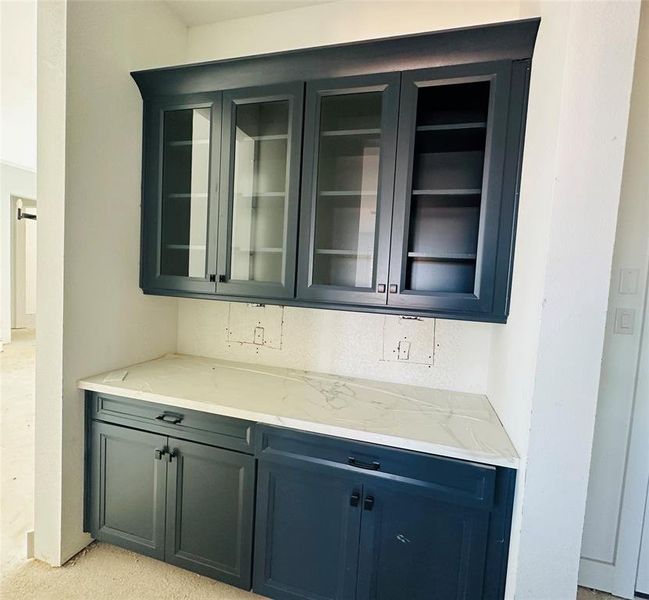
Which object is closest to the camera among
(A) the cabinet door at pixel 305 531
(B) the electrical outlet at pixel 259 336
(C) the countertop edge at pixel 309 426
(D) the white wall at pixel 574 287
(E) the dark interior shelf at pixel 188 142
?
(D) the white wall at pixel 574 287

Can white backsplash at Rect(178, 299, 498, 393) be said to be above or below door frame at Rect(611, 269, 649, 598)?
above

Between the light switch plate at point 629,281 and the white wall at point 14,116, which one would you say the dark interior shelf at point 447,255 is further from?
the white wall at point 14,116

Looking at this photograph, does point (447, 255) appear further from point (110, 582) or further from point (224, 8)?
point (110, 582)

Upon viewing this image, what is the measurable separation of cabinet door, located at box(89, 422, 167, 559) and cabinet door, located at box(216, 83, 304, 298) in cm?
82

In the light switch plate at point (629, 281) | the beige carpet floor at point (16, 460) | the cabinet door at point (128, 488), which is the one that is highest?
the light switch plate at point (629, 281)

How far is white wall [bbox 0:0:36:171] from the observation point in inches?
75.9

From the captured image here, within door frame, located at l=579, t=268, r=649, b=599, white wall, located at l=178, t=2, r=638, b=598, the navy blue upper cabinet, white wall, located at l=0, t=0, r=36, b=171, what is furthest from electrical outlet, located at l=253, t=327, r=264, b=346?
white wall, located at l=0, t=0, r=36, b=171

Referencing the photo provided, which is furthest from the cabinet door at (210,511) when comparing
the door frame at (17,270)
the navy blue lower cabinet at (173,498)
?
the door frame at (17,270)

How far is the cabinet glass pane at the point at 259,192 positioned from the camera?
1629 mm

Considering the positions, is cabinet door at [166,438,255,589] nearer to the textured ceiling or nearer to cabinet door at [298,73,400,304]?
cabinet door at [298,73,400,304]

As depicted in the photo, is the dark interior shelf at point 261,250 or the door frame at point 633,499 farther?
the dark interior shelf at point 261,250

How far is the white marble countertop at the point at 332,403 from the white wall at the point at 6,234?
478cm

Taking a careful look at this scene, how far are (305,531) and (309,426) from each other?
0.43 meters

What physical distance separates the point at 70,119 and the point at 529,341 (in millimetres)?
1977
